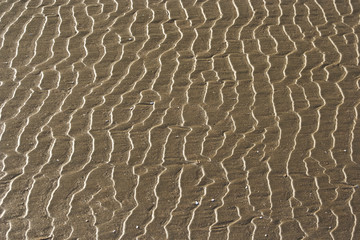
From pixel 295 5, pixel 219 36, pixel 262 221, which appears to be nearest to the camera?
pixel 262 221

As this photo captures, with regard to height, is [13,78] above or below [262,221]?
above

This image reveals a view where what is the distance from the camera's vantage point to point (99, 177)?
5.52m

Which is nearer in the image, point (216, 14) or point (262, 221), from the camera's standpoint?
point (262, 221)

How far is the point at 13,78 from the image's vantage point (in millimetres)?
6617

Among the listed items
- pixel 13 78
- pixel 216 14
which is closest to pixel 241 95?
pixel 216 14

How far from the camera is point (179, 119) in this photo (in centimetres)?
617

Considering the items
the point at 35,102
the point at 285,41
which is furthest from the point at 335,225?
the point at 35,102

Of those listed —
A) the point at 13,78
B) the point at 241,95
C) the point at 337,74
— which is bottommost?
the point at 337,74

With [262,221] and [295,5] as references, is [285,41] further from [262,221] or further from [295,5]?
[262,221]

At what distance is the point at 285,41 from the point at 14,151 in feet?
12.1

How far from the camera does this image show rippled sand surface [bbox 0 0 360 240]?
→ 5.25 metres

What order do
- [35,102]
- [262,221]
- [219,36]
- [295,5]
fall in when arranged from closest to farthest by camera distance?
[262,221] → [35,102] → [219,36] → [295,5]

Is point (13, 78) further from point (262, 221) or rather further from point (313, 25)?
point (313, 25)

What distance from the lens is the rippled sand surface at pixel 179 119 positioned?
5.25 meters
